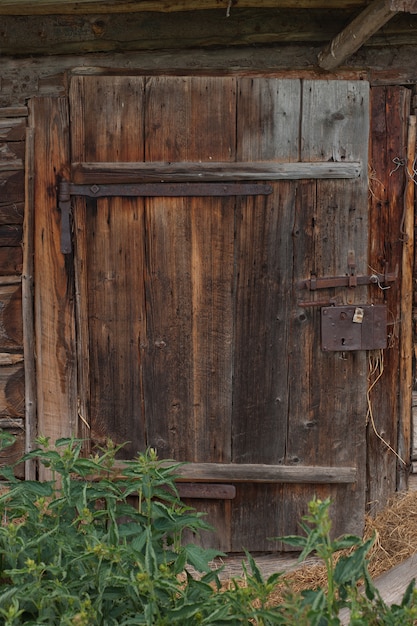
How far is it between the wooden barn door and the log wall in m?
0.31

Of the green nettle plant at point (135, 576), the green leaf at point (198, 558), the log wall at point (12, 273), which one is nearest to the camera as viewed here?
the green nettle plant at point (135, 576)

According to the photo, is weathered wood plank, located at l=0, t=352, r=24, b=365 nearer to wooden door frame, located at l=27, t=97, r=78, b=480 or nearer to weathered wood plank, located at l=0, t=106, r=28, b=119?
wooden door frame, located at l=27, t=97, r=78, b=480

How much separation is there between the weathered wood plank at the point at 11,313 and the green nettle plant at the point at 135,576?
3.90 feet

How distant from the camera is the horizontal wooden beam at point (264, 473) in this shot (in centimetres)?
351

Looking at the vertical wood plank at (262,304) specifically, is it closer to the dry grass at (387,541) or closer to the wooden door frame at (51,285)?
the dry grass at (387,541)

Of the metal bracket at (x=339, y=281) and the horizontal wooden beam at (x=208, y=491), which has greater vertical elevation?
the metal bracket at (x=339, y=281)

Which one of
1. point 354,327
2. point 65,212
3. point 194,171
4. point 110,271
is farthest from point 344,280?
point 65,212

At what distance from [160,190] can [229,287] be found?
0.57 metres

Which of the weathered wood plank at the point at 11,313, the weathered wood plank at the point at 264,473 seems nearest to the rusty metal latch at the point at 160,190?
the weathered wood plank at the point at 11,313

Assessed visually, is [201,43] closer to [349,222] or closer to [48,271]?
[349,222]

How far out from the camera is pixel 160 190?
3348 millimetres

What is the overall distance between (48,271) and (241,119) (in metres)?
1.18

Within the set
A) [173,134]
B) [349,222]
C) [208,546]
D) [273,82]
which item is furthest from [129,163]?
[208,546]

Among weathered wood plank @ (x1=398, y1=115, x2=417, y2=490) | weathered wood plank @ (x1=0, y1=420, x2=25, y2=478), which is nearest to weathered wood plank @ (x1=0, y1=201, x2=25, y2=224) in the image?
weathered wood plank @ (x1=0, y1=420, x2=25, y2=478)
